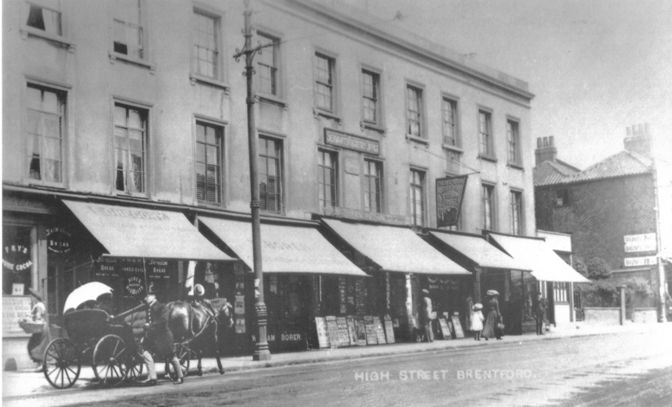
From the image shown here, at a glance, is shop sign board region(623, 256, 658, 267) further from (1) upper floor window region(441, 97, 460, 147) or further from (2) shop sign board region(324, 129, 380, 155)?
(2) shop sign board region(324, 129, 380, 155)

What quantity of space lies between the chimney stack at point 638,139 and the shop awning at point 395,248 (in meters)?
9.39

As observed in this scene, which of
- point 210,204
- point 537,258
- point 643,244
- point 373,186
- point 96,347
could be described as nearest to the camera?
point 96,347

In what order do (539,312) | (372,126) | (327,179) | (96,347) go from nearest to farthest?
(96,347)
(327,179)
(372,126)
(539,312)

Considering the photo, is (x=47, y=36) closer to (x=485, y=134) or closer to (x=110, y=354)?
(x=110, y=354)

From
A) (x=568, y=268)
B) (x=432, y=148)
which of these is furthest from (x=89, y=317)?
(x=568, y=268)

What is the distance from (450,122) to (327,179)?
262 inches

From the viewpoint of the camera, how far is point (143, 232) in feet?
55.2

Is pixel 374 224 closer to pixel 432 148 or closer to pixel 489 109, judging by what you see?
pixel 432 148

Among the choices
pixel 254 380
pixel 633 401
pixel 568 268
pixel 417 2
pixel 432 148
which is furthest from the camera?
pixel 568 268

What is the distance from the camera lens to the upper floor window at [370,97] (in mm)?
24078

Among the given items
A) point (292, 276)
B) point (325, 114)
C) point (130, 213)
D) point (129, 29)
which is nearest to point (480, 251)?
point (325, 114)

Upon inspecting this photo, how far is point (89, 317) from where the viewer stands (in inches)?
494

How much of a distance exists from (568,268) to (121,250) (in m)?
20.4

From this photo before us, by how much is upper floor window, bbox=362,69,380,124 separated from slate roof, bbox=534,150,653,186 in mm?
6409
